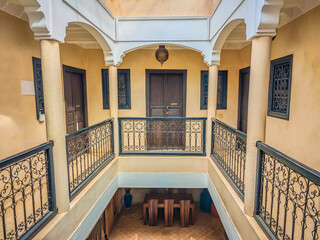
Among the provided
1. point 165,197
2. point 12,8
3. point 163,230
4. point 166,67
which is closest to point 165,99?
point 166,67

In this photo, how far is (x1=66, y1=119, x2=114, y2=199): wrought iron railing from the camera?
11.0 feet

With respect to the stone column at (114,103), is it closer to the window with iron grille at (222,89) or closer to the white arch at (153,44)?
the white arch at (153,44)

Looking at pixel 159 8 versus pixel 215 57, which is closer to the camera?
pixel 215 57

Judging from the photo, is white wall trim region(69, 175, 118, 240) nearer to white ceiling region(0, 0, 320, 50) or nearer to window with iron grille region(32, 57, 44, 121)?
window with iron grille region(32, 57, 44, 121)

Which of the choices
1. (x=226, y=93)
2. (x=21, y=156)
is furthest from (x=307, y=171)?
(x=226, y=93)

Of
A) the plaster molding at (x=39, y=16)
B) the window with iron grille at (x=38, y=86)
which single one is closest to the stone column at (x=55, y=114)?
the plaster molding at (x=39, y=16)

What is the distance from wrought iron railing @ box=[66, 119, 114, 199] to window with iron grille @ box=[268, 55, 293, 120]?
3.67 m

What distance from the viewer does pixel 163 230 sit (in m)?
6.89

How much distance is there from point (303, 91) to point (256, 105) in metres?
1.59

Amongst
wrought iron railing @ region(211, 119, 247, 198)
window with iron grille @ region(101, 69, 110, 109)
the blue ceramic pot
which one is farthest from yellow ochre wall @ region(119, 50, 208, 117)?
the blue ceramic pot

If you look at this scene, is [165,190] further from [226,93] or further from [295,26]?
[295,26]

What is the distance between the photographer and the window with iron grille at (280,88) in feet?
13.2

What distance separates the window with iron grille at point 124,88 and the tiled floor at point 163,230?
4018 mm

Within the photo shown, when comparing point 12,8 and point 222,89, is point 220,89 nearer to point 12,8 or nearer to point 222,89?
point 222,89
